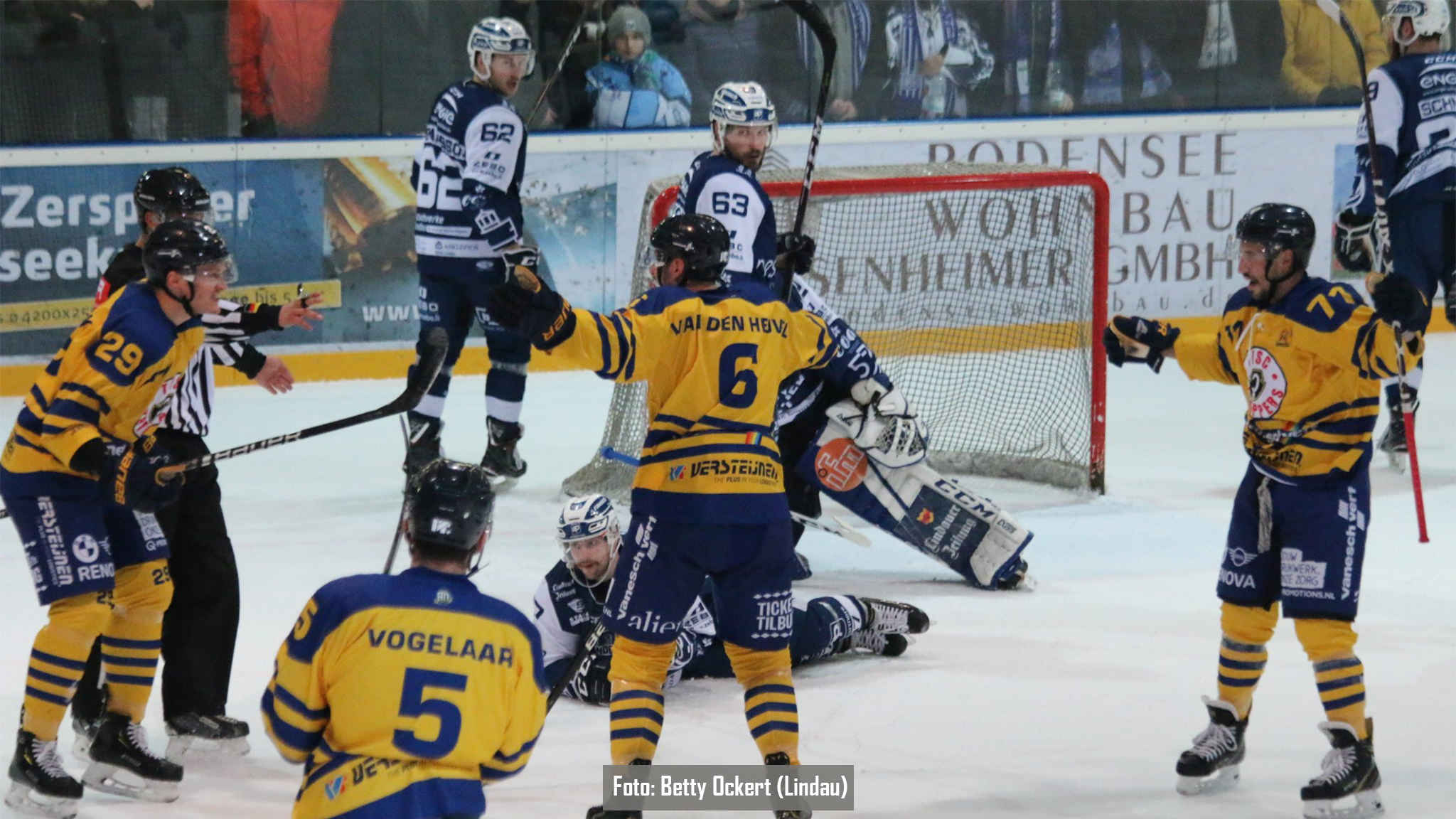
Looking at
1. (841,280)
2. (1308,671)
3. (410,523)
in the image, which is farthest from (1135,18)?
(410,523)

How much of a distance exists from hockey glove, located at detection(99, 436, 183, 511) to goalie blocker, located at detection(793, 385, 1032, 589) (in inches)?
91.5

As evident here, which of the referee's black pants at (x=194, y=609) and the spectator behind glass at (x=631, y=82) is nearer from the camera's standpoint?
the referee's black pants at (x=194, y=609)

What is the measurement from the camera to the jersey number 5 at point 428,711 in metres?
2.48

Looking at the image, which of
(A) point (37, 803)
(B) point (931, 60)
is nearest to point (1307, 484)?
(A) point (37, 803)

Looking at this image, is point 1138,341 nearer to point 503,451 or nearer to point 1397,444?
point 503,451

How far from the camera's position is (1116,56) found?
998cm

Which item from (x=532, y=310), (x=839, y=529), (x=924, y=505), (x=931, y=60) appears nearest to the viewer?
(x=532, y=310)

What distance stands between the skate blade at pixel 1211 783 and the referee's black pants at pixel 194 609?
202cm

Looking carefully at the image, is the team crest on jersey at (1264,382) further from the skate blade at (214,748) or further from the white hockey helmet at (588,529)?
the skate blade at (214,748)

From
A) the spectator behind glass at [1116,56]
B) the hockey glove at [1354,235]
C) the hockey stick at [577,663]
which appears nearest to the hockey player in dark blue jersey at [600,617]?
the hockey stick at [577,663]

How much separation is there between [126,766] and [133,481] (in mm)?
641

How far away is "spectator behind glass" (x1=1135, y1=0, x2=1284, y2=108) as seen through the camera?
33.2 ft

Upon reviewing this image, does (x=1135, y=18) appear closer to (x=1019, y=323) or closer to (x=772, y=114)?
(x=1019, y=323)

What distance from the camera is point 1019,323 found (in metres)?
7.78
